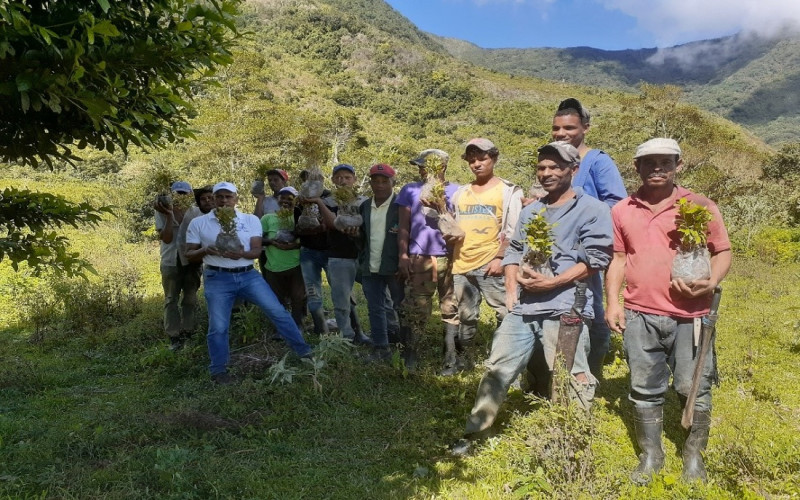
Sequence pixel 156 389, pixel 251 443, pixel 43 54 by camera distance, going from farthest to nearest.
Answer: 1. pixel 156 389
2. pixel 251 443
3. pixel 43 54

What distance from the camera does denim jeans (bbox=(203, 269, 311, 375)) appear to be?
16.2ft

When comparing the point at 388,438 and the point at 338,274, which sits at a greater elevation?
the point at 338,274

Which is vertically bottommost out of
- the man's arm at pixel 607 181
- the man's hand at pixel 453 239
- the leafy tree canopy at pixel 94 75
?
the man's hand at pixel 453 239

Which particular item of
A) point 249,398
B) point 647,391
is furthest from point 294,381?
point 647,391

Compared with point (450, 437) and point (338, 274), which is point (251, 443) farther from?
point (338, 274)

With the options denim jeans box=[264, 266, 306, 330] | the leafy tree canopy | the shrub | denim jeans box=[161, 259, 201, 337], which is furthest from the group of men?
the shrub

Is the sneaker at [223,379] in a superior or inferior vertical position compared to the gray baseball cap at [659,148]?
inferior

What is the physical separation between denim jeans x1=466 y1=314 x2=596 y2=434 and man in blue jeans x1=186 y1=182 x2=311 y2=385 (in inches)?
89.1

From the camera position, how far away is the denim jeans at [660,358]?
297cm

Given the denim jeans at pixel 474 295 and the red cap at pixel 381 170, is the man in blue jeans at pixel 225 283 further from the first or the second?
the denim jeans at pixel 474 295

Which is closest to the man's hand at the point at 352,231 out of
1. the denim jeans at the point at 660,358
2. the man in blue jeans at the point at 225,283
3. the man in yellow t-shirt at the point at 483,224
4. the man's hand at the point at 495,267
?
the man in blue jeans at the point at 225,283

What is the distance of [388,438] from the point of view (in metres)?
3.84

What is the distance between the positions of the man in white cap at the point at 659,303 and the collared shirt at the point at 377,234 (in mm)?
2496

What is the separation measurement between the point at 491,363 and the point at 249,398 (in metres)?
2.32
